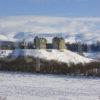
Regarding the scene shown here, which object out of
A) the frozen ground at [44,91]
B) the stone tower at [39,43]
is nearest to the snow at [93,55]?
the stone tower at [39,43]

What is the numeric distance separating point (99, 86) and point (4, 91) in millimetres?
7584

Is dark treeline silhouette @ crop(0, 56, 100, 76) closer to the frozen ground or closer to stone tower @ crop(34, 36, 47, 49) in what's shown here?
the frozen ground

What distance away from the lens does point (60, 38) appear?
94.6 meters

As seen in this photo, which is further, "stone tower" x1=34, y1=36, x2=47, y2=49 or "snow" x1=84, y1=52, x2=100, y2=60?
"snow" x1=84, y1=52, x2=100, y2=60

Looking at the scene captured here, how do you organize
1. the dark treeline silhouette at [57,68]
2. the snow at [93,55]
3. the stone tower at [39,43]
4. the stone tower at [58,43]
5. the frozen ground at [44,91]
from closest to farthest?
the frozen ground at [44,91] < the dark treeline silhouette at [57,68] < the stone tower at [39,43] < the stone tower at [58,43] < the snow at [93,55]

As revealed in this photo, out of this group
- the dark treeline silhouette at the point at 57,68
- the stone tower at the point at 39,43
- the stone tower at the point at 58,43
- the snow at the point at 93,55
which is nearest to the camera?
the dark treeline silhouette at the point at 57,68

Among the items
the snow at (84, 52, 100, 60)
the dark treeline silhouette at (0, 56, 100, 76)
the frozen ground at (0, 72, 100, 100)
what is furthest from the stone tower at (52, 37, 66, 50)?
the frozen ground at (0, 72, 100, 100)

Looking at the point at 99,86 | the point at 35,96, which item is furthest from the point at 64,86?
the point at 35,96

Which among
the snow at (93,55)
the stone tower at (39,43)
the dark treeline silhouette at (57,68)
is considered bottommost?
the dark treeline silhouette at (57,68)

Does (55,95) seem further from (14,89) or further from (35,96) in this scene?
(14,89)

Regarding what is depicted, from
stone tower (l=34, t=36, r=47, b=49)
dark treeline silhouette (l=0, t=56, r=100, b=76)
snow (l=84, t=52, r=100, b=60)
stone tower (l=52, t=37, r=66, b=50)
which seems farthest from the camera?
snow (l=84, t=52, r=100, b=60)

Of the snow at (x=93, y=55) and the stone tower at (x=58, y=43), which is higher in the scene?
the stone tower at (x=58, y=43)

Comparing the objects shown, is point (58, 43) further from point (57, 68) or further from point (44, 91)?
point (44, 91)

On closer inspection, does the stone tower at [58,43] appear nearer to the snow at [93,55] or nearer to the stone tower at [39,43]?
the stone tower at [39,43]
